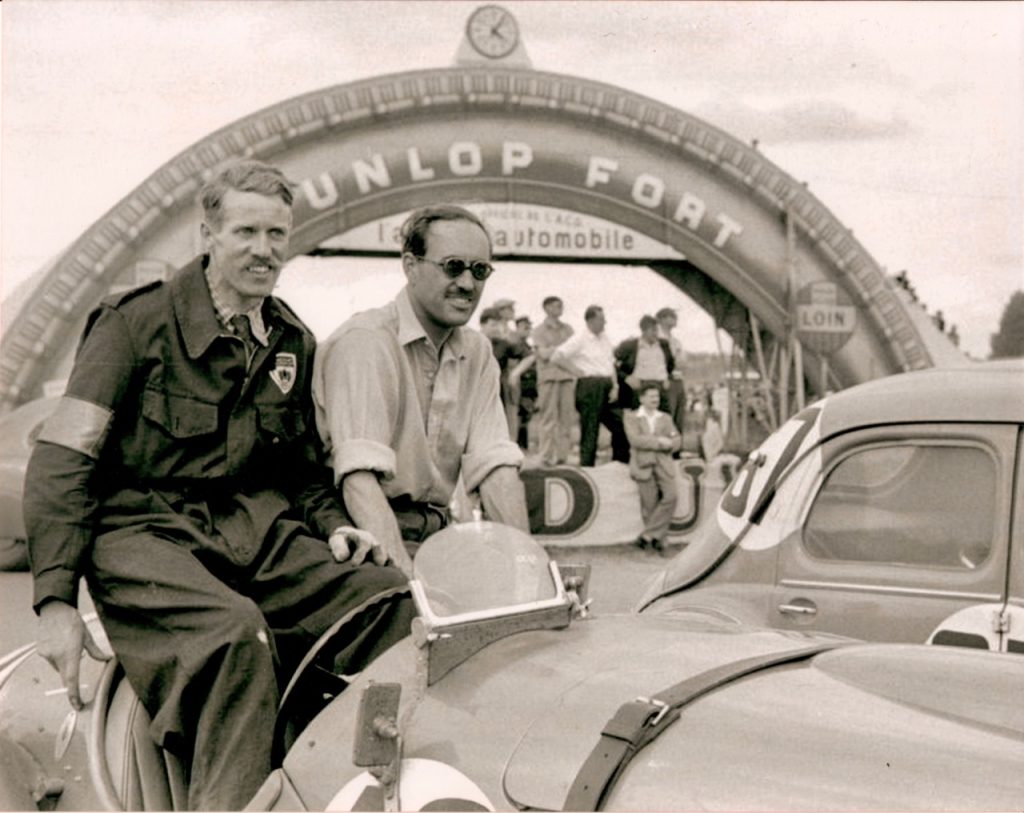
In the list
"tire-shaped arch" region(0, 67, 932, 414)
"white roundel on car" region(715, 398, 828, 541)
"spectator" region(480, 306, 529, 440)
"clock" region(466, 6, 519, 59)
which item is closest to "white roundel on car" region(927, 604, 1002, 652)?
"white roundel on car" region(715, 398, 828, 541)

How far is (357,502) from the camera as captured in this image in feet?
8.41

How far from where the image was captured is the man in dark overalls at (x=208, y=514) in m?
2.21

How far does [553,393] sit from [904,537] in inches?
222

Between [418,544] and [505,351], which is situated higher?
[505,351]

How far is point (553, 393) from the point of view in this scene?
9305 millimetres

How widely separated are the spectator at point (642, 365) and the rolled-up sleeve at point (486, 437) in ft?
21.2

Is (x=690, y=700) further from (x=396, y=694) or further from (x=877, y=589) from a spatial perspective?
(x=877, y=589)

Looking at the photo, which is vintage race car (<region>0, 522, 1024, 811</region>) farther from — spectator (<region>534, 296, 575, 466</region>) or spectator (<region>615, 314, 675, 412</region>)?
spectator (<region>615, 314, 675, 412</region>)

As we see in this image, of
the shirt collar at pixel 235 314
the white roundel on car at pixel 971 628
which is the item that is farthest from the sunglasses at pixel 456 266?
the white roundel on car at pixel 971 628

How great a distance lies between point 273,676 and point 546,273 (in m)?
8.58

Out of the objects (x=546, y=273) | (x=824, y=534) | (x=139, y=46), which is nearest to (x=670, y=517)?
(x=546, y=273)

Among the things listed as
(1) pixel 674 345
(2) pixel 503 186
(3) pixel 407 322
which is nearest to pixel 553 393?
(1) pixel 674 345

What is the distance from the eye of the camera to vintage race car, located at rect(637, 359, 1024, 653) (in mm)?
3543

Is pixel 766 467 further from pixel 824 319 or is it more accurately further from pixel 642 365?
pixel 824 319
